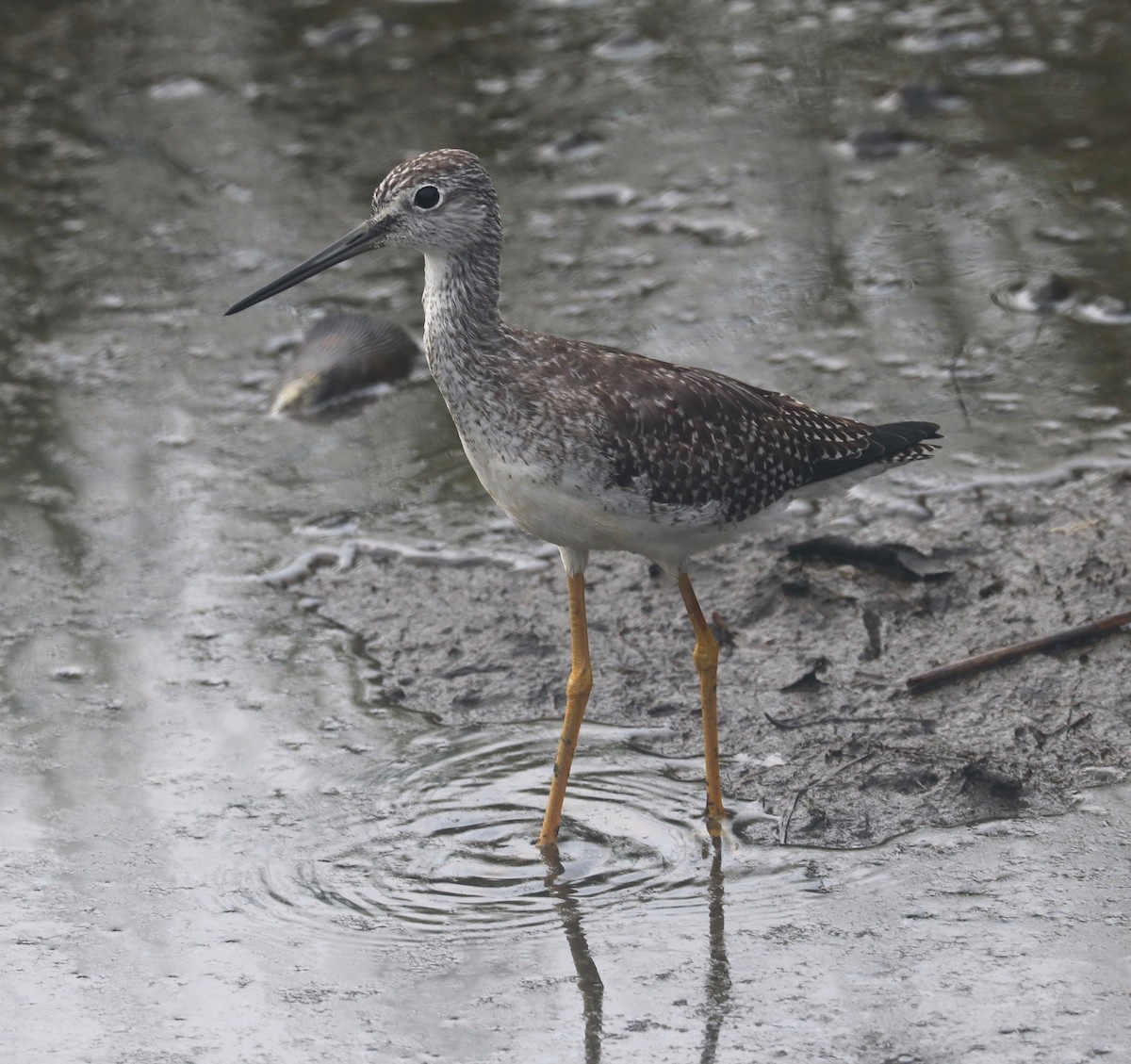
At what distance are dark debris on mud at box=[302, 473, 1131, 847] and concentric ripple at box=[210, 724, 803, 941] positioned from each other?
0.56ft

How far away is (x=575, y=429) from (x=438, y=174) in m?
1.03

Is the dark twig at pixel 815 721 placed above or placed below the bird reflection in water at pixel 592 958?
below

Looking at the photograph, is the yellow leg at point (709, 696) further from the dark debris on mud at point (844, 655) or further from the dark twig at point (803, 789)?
the dark twig at point (803, 789)

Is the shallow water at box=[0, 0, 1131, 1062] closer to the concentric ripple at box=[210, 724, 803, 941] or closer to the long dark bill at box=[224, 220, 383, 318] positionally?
the concentric ripple at box=[210, 724, 803, 941]

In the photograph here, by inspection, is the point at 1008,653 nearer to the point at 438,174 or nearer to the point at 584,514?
the point at 584,514

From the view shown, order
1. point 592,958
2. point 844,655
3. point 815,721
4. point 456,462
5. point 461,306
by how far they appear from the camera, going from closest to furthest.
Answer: point 592,958 < point 461,306 < point 815,721 < point 844,655 < point 456,462

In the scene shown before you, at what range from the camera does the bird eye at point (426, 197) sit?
5.79m

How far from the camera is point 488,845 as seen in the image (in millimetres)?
5816

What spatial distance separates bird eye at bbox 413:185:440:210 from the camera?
579 cm

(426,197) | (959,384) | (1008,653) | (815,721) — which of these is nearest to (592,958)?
(815,721)

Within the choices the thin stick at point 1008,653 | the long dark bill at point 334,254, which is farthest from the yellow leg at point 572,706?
the long dark bill at point 334,254

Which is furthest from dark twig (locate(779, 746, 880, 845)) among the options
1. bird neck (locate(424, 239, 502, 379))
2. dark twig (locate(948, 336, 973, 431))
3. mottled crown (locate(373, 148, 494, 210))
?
dark twig (locate(948, 336, 973, 431))

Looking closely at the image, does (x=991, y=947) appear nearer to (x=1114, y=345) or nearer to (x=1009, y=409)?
(x=1009, y=409)

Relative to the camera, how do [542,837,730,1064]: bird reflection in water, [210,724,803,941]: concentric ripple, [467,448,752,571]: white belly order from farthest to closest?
[467,448,752,571]: white belly
[210,724,803,941]: concentric ripple
[542,837,730,1064]: bird reflection in water
